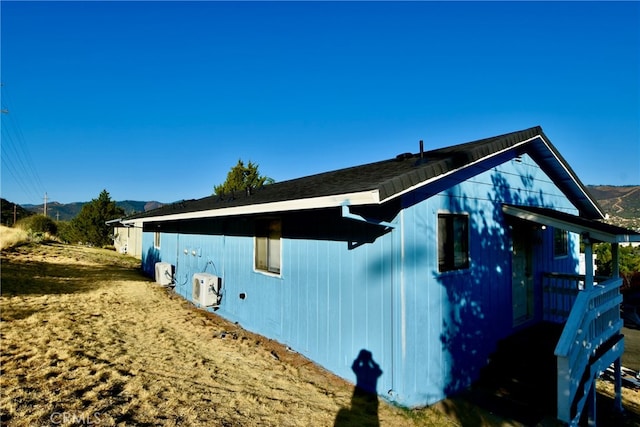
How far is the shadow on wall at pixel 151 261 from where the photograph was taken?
1477 cm

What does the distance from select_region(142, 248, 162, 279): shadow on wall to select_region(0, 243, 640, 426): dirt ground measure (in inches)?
239

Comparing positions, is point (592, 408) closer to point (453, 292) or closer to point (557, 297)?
point (453, 292)

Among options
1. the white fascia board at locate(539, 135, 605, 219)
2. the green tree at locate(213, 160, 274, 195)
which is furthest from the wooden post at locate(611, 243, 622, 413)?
the green tree at locate(213, 160, 274, 195)

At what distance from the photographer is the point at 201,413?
3.89m

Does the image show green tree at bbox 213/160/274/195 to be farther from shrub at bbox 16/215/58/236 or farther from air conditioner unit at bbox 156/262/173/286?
air conditioner unit at bbox 156/262/173/286

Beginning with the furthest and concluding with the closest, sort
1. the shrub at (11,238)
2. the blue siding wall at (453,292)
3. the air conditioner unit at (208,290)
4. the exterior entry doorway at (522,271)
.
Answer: the shrub at (11,238)
the air conditioner unit at (208,290)
the exterior entry doorway at (522,271)
the blue siding wall at (453,292)

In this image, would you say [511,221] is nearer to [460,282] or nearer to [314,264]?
[460,282]

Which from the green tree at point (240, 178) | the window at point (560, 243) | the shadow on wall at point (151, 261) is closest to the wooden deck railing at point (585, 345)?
the window at point (560, 243)

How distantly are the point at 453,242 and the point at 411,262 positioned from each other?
1056 millimetres

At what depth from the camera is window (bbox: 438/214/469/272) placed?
5090mm

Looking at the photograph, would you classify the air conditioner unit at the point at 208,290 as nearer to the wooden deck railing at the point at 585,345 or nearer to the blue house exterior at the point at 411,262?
the blue house exterior at the point at 411,262

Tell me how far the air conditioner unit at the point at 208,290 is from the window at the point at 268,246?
1.94m

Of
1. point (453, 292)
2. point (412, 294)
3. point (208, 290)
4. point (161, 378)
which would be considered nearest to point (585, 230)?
point (453, 292)

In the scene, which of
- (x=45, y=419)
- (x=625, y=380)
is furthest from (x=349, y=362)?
(x=625, y=380)
